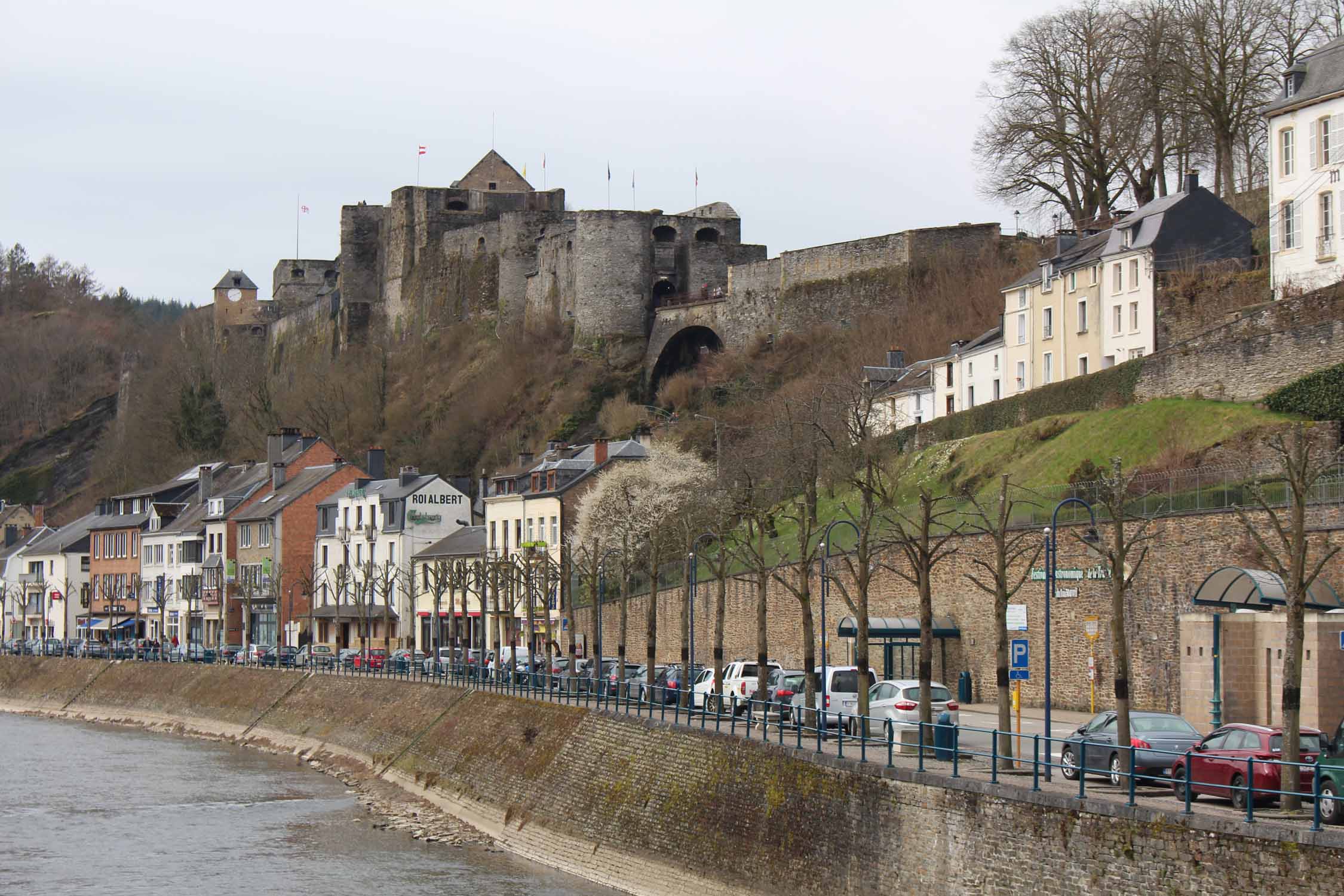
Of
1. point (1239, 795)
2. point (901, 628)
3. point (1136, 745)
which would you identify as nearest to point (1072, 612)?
point (901, 628)

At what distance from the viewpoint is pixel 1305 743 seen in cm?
2111

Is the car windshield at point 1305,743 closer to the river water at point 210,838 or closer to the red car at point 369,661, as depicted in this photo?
the river water at point 210,838

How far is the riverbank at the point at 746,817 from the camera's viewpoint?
17.7 metres

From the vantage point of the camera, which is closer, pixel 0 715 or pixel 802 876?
pixel 802 876

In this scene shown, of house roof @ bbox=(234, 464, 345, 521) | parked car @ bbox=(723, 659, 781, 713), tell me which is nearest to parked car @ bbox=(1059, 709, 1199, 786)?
parked car @ bbox=(723, 659, 781, 713)

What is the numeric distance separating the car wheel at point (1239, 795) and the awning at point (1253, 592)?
7.31 metres

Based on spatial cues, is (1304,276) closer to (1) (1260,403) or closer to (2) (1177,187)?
(1) (1260,403)

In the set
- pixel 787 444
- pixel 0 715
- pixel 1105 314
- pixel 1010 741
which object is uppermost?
pixel 1105 314

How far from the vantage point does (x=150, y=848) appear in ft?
111

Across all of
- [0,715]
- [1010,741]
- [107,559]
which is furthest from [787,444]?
[107,559]

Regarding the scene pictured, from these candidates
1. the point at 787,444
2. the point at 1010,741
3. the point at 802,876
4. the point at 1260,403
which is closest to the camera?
the point at 802,876

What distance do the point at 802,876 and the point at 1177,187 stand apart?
47.9m

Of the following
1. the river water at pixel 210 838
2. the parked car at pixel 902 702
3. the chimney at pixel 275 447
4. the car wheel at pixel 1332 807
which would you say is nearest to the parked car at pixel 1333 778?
the car wheel at pixel 1332 807

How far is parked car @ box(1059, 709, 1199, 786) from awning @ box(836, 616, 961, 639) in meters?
15.9
